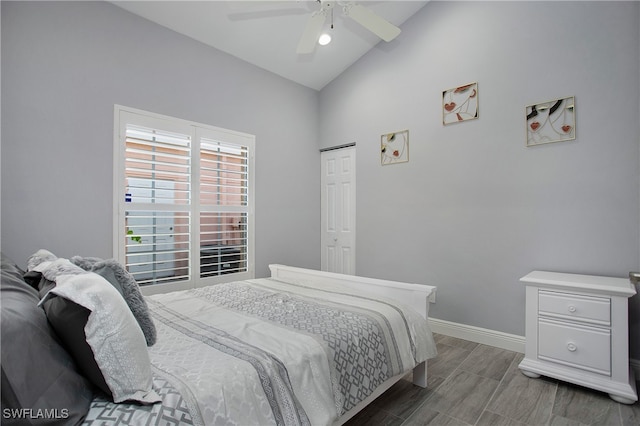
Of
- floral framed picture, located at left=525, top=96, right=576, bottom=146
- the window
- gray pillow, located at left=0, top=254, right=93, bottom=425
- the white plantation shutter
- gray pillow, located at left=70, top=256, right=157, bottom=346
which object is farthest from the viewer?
the white plantation shutter

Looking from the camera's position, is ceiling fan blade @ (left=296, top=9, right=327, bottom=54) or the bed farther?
ceiling fan blade @ (left=296, top=9, right=327, bottom=54)

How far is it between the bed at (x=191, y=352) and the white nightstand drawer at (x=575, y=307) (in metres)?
0.96

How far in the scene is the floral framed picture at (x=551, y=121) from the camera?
2.55 meters

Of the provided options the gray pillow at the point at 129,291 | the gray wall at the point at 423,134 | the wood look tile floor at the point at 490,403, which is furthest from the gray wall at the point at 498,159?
the gray pillow at the point at 129,291

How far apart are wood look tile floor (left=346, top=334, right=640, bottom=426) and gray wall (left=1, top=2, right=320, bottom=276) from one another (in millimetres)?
2552

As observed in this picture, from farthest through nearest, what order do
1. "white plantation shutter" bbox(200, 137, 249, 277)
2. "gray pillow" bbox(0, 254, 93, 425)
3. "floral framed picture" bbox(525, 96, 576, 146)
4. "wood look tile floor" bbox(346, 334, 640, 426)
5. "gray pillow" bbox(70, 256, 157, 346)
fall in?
"white plantation shutter" bbox(200, 137, 249, 277), "floral framed picture" bbox(525, 96, 576, 146), "wood look tile floor" bbox(346, 334, 640, 426), "gray pillow" bbox(70, 256, 157, 346), "gray pillow" bbox(0, 254, 93, 425)

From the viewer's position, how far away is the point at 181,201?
3.06m

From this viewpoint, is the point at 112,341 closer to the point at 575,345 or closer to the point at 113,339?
the point at 113,339

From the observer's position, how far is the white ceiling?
2859 mm

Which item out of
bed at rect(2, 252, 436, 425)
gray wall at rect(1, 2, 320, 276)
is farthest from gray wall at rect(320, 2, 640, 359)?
gray wall at rect(1, 2, 320, 276)

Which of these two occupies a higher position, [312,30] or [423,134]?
[312,30]

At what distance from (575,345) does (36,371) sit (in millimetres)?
A: 2858

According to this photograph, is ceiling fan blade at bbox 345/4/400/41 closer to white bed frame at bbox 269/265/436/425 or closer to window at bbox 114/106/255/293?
window at bbox 114/106/255/293

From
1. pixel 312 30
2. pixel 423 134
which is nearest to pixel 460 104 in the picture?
pixel 423 134
